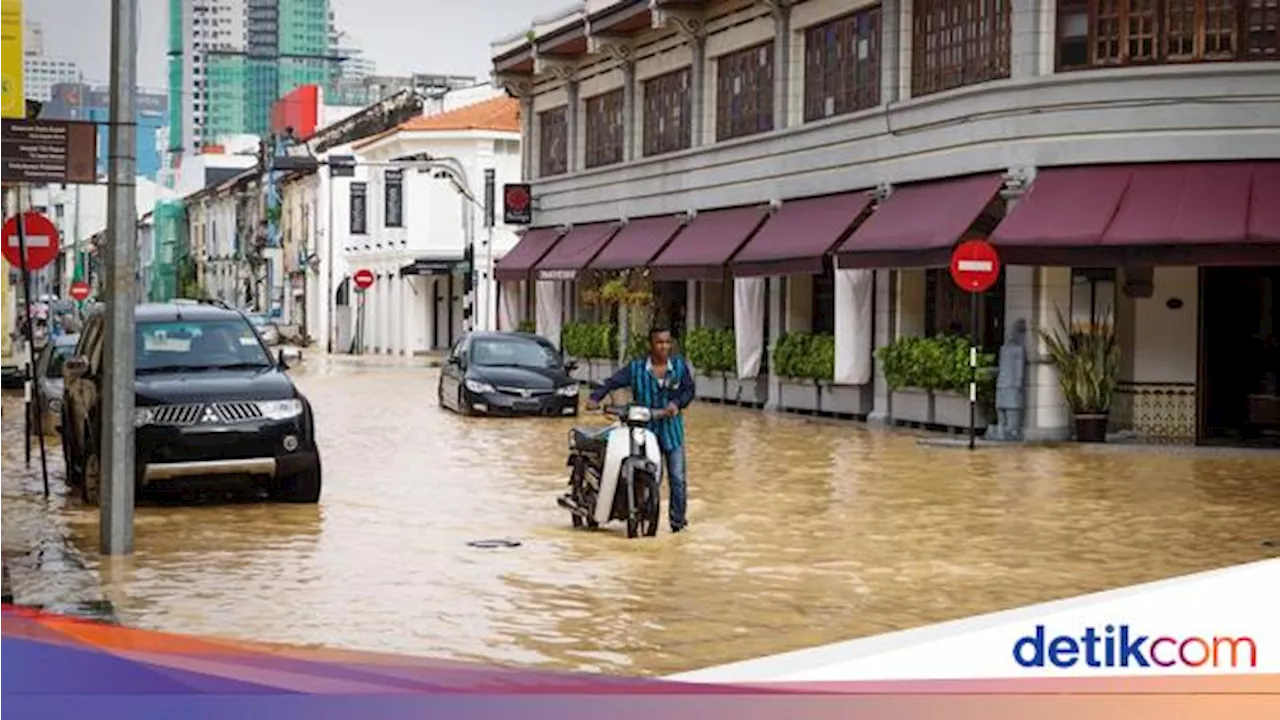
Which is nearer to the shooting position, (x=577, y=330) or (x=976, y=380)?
(x=976, y=380)

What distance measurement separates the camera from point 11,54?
21.6ft

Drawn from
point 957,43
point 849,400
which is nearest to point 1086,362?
point 957,43

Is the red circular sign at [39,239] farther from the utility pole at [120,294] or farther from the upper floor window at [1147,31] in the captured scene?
the upper floor window at [1147,31]

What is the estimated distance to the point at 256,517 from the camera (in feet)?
48.3

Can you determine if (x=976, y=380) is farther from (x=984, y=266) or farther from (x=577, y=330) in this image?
(x=577, y=330)

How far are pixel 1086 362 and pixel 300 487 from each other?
10.9m

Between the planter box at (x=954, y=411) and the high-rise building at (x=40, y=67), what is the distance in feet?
63.0

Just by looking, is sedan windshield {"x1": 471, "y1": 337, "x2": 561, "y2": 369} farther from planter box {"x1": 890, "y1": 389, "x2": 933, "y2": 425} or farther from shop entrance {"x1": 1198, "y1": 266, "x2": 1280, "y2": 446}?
shop entrance {"x1": 1198, "y1": 266, "x2": 1280, "y2": 446}

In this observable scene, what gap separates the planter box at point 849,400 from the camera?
94.8ft

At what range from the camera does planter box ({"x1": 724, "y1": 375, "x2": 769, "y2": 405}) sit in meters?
32.6

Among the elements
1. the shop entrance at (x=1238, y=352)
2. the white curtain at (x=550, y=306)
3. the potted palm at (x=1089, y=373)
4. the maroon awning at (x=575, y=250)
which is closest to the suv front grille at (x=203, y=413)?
the shop entrance at (x=1238, y=352)

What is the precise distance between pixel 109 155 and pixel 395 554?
417 cm

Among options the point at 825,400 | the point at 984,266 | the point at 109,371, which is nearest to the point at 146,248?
the point at 109,371

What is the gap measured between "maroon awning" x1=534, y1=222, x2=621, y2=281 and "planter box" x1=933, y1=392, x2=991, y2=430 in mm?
10266
